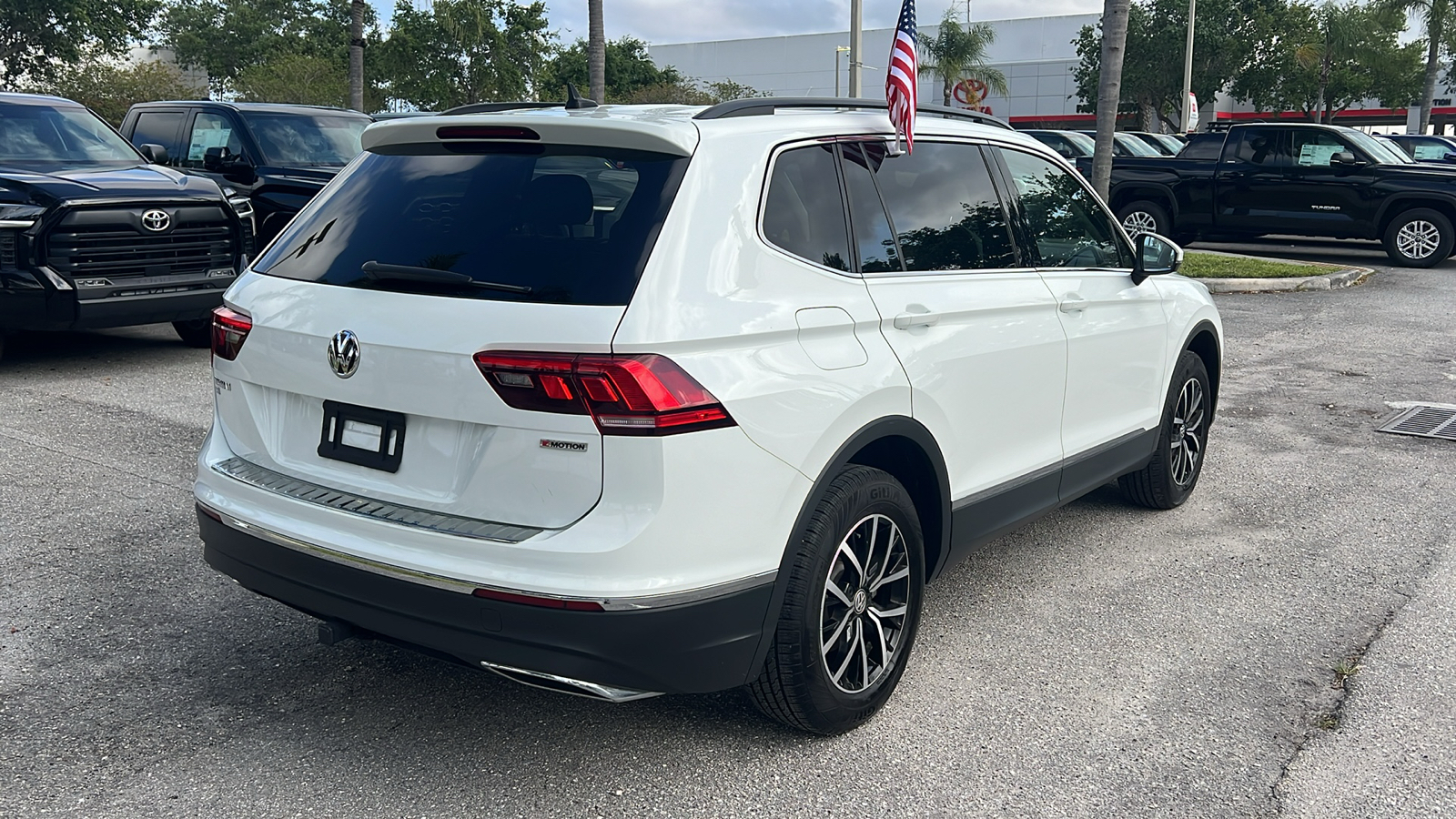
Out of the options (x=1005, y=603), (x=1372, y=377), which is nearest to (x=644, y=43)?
(x=1372, y=377)

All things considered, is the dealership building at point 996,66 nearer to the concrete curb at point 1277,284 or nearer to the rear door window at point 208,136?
the concrete curb at point 1277,284

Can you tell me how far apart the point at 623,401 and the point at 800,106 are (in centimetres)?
139

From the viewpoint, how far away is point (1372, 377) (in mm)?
9211

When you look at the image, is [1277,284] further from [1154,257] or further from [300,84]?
[300,84]

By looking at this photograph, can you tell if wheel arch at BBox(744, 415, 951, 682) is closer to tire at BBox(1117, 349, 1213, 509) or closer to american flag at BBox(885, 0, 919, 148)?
american flag at BBox(885, 0, 919, 148)

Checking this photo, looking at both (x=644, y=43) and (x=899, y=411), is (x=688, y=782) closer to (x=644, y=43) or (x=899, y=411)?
(x=899, y=411)

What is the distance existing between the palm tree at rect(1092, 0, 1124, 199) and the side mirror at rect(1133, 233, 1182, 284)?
329 inches

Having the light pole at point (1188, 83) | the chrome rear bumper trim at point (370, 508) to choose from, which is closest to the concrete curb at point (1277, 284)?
the chrome rear bumper trim at point (370, 508)

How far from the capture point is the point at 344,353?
3.16 m

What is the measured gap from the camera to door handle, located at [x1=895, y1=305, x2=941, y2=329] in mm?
3607

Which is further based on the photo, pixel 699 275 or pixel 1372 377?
pixel 1372 377

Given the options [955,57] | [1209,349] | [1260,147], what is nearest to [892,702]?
[1209,349]

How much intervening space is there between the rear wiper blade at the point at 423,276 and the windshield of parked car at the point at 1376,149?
16.9 m

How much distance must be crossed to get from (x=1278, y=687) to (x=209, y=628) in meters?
3.53
